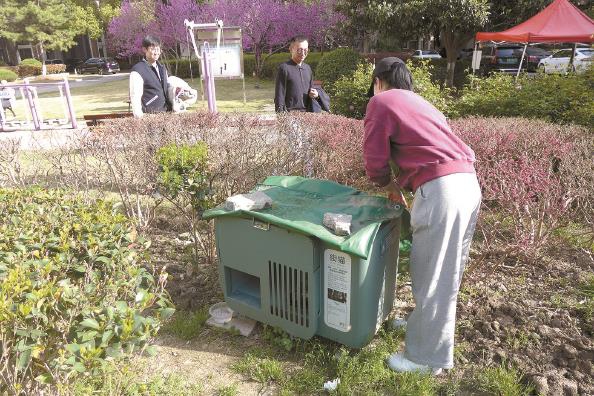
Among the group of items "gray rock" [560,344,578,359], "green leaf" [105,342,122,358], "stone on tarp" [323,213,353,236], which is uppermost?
"stone on tarp" [323,213,353,236]

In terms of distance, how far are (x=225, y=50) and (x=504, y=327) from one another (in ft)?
27.3

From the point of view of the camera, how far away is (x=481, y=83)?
8.04 metres

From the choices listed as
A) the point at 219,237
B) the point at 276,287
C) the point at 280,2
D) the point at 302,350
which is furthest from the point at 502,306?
the point at 280,2

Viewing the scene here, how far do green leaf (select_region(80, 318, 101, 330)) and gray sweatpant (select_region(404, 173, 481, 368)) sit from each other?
57.5 inches

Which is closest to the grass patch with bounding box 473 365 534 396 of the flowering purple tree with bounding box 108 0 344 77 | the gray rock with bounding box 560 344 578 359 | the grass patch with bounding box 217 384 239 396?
the gray rock with bounding box 560 344 578 359

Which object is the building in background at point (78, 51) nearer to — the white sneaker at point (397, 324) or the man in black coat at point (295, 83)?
the man in black coat at point (295, 83)

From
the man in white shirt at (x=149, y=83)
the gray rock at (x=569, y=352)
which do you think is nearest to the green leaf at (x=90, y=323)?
the gray rock at (x=569, y=352)

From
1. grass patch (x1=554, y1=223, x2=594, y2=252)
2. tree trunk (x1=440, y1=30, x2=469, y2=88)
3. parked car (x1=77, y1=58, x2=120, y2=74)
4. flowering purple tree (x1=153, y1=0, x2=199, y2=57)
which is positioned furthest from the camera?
parked car (x1=77, y1=58, x2=120, y2=74)

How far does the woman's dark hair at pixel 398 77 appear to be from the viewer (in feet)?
7.29

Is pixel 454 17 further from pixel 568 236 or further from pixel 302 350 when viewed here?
pixel 302 350

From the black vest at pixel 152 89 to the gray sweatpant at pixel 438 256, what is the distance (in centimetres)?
370

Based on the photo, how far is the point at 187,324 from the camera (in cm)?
280

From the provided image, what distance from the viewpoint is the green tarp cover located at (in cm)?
210

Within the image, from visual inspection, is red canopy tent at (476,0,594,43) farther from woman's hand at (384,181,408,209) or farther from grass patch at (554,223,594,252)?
woman's hand at (384,181,408,209)
